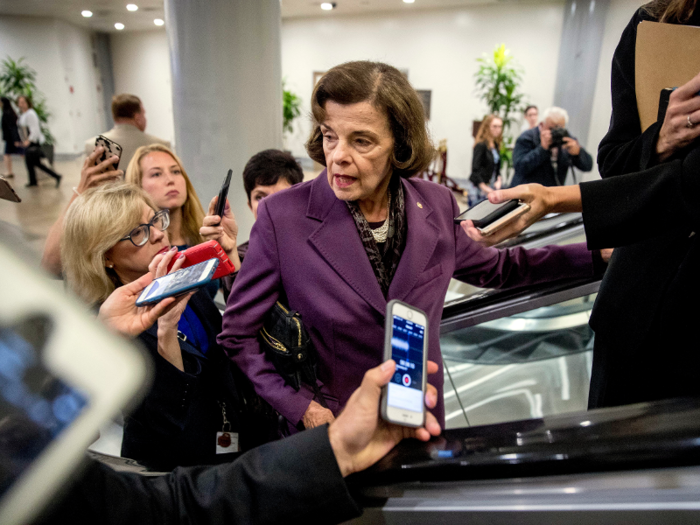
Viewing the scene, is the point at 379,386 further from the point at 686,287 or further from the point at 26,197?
the point at 26,197

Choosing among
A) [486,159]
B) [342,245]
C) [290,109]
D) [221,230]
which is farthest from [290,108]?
[342,245]

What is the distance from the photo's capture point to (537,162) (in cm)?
463

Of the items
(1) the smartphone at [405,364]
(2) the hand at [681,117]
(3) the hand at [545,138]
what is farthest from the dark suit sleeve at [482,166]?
(1) the smartphone at [405,364]

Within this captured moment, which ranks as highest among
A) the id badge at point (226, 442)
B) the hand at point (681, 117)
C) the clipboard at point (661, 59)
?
the clipboard at point (661, 59)

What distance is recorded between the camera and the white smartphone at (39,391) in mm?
653

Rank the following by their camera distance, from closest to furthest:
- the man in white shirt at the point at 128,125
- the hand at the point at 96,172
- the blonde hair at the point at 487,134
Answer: the hand at the point at 96,172 < the man in white shirt at the point at 128,125 < the blonde hair at the point at 487,134

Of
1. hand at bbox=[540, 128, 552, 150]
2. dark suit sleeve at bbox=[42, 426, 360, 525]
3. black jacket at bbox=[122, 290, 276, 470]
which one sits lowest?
black jacket at bbox=[122, 290, 276, 470]

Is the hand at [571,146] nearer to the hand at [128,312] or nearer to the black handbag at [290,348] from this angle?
the black handbag at [290,348]

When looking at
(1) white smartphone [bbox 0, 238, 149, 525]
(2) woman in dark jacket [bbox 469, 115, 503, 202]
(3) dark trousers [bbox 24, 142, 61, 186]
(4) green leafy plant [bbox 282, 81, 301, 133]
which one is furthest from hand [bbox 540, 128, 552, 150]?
(3) dark trousers [bbox 24, 142, 61, 186]

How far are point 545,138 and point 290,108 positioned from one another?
9482mm

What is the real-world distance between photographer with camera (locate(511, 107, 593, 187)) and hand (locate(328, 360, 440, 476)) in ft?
13.3

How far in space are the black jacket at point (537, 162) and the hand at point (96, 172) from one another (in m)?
3.73

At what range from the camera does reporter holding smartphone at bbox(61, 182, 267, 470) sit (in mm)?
1478

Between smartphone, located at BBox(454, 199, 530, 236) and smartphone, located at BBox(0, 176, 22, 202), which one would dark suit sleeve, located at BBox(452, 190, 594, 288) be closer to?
smartphone, located at BBox(454, 199, 530, 236)
